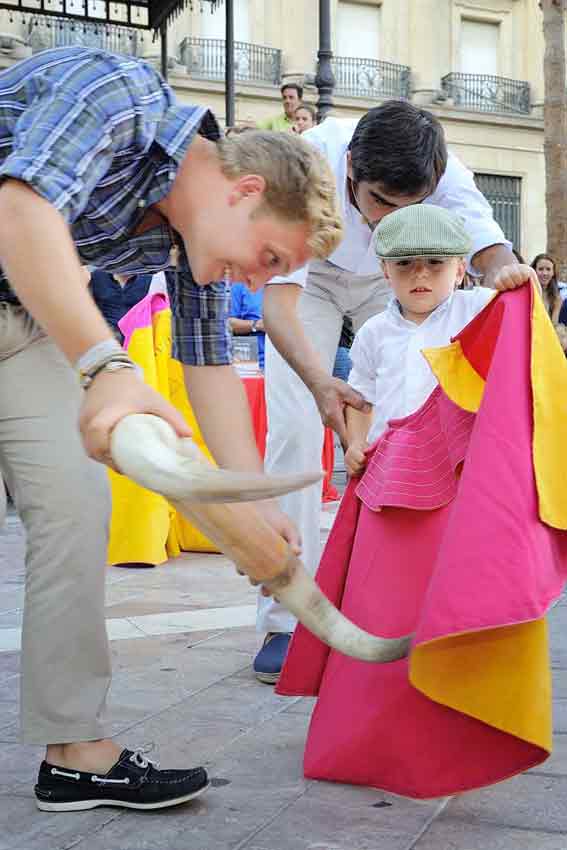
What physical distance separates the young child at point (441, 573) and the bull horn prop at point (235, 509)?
1.33 ft

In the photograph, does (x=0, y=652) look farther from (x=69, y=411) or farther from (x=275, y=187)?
(x=275, y=187)

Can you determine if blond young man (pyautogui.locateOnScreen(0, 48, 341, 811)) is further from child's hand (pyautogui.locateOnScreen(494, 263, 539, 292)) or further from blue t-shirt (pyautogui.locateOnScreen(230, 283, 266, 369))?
blue t-shirt (pyautogui.locateOnScreen(230, 283, 266, 369))

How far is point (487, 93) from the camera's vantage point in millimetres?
32406

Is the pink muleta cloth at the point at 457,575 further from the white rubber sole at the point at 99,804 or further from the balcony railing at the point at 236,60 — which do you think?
the balcony railing at the point at 236,60

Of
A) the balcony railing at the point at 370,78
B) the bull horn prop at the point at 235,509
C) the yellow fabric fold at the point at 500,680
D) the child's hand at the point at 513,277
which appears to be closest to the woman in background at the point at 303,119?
the child's hand at the point at 513,277

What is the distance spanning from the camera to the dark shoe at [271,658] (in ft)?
11.8

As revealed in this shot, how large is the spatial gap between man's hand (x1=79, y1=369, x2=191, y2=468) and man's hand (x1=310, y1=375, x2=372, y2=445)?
172 centimetres

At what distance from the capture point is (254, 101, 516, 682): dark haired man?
3.26m

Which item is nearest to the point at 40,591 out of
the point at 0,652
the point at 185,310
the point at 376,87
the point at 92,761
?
the point at 92,761

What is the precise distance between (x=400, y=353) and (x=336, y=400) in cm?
23

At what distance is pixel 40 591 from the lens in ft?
8.45

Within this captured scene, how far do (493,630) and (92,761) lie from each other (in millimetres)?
904

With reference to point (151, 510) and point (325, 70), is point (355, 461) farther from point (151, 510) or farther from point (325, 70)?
point (325, 70)

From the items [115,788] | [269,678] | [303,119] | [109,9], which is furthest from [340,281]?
[109,9]
